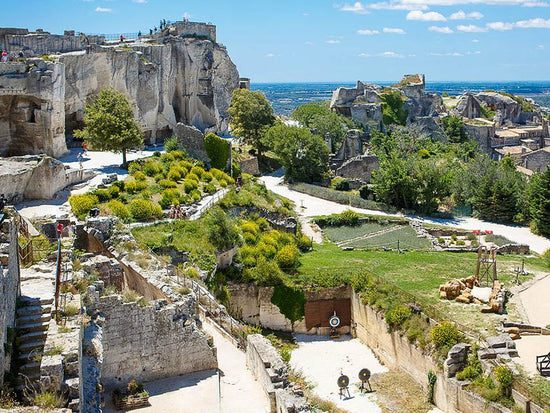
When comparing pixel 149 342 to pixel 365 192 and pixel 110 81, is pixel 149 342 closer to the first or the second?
pixel 110 81

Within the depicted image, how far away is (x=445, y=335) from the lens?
19.6 meters

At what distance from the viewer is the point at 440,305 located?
2291 cm

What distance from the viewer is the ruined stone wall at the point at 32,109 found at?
32.3m

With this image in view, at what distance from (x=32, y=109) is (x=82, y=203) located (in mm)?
11222

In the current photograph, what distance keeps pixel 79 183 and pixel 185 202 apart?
5.29 metres

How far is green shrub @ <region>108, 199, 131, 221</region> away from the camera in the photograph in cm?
2495

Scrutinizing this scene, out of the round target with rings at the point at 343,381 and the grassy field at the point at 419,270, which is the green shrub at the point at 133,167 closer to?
the grassy field at the point at 419,270

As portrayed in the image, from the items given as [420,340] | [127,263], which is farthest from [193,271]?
[420,340]

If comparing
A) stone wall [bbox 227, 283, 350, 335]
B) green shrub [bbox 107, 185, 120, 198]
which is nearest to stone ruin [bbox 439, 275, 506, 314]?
stone wall [bbox 227, 283, 350, 335]

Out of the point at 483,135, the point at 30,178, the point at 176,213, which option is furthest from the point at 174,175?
the point at 483,135

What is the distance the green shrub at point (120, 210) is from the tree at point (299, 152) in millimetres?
21547

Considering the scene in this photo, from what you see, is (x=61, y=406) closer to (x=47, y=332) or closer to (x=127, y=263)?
(x=47, y=332)

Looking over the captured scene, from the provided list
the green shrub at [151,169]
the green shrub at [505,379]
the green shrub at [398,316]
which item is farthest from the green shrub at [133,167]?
the green shrub at [505,379]

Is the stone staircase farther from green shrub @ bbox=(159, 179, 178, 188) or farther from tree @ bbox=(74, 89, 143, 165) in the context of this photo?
tree @ bbox=(74, 89, 143, 165)
